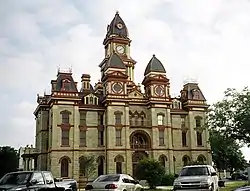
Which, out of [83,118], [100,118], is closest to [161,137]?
[100,118]

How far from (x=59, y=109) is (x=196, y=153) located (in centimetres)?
2278

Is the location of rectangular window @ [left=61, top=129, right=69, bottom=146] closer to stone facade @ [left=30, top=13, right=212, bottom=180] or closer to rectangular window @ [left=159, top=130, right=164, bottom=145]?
stone facade @ [left=30, top=13, right=212, bottom=180]

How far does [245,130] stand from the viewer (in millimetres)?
35344

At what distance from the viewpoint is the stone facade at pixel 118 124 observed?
52500 mm

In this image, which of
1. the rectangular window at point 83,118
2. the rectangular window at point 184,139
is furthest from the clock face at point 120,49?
the rectangular window at point 184,139

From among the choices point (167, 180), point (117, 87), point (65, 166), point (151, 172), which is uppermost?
point (117, 87)

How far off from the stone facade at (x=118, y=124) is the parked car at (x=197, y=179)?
31033 mm

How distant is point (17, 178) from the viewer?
16031 mm

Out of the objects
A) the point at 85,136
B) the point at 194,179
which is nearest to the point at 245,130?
the point at 194,179

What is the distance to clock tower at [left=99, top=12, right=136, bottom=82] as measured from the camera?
6486 cm

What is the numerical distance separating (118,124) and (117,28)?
20418 millimetres

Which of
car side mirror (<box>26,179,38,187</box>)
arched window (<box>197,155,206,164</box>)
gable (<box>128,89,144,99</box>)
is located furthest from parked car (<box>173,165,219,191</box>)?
arched window (<box>197,155,206,164</box>)

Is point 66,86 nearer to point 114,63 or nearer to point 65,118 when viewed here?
point 65,118

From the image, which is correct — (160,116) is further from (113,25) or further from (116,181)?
(116,181)
